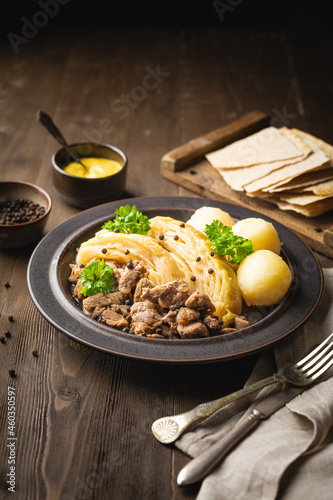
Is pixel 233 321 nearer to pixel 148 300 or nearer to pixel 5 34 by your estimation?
pixel 148 300

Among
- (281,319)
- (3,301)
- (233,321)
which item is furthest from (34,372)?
(281,319)

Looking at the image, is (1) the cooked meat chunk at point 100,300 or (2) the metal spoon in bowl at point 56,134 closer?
(1) the cooked meat chunk at point 100,300

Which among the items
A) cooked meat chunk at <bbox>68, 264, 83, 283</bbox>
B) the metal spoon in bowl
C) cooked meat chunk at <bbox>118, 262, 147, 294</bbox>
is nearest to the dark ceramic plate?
cooked meat chunk at <bbox>68, 264, 83, 283</bbox>

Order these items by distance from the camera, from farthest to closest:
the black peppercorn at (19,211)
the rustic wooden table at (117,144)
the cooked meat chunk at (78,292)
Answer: the black peppercorn at (19,211) → the cooked meat chunk at (78,292) → the rustic wooden table at (117,144)

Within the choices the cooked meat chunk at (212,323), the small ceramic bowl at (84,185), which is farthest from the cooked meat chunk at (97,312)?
the small ceramic bowl at (84,185)

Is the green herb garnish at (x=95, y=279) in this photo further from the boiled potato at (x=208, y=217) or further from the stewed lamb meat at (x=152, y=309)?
the boiled potato at (x=208, y=217)

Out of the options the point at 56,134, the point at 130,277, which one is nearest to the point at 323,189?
the point at 130,277
